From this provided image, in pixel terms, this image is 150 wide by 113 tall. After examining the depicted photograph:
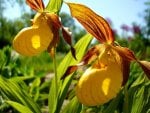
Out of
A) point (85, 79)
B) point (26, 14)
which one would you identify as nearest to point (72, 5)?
point (85, 79)

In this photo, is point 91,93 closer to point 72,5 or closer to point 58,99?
point 72,5

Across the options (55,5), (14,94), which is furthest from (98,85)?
(55,5)

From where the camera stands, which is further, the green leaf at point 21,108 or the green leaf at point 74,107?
the green leaf at point 74,107

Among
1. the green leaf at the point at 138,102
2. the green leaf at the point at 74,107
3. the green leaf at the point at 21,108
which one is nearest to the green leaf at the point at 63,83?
the green leaf at the point at 74,107

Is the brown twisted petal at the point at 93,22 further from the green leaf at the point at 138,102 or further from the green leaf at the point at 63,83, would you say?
the green leaf at the point at 63,83

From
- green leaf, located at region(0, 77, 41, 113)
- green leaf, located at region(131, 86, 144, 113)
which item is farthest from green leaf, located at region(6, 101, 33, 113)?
green leaf, located at region(131, 86, 144, 113)

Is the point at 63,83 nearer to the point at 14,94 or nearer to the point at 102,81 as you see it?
the point at 14,94

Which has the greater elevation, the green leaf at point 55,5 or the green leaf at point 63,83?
the green leaf at point 55,5
